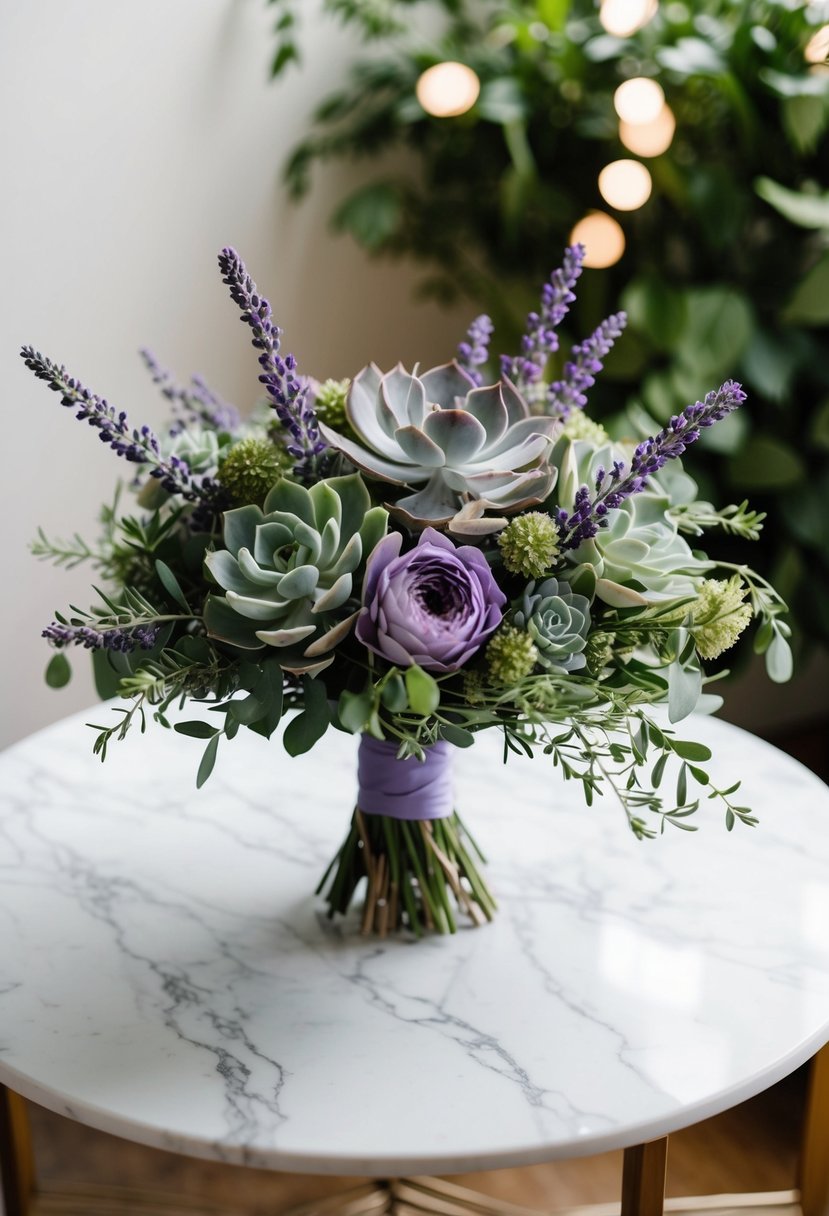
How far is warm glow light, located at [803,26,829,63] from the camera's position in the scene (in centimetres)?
154

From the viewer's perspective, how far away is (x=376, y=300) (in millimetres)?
1928

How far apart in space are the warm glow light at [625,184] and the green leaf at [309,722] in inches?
44.6

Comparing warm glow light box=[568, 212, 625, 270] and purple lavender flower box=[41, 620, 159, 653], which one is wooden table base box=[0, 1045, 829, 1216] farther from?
warm glow light box=[568, 212, 625, 270]

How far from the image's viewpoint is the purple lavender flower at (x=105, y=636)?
720 millimetres

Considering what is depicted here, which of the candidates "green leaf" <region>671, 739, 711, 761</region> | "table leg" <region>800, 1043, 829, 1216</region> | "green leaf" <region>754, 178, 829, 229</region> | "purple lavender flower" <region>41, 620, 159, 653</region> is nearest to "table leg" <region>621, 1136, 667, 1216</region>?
"table leg" <region>800, 1043, 829, 1216</region>

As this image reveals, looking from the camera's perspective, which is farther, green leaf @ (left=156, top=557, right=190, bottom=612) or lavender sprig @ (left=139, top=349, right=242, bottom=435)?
lavender sprig @ (left=139, top=349, right=242, bottom=435)

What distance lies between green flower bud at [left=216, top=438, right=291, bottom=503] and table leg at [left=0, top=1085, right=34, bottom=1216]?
2.12 feet

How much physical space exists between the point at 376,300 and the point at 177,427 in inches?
42.1

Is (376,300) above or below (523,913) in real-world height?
above

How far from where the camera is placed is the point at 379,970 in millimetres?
899

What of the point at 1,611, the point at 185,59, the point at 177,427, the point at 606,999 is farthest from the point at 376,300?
the point at 606,999

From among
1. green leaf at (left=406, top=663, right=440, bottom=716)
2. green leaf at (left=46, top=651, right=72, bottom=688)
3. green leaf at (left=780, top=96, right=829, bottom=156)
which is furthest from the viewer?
green leaf at (left=780, top=96, right=829, bottom=156)

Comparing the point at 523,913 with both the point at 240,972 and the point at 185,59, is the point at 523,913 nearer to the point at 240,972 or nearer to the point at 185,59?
the point at 240,972

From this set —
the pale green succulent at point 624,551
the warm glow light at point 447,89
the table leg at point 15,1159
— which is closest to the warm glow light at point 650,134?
the warm glow light at point 447,89
